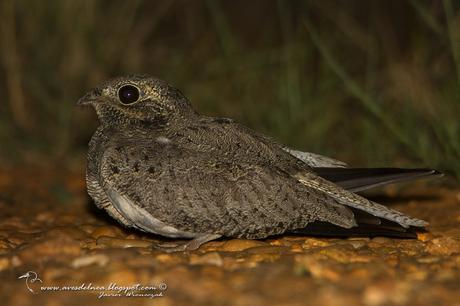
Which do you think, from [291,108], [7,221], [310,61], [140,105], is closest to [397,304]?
[140,105]

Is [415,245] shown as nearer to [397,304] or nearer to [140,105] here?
[397,304]

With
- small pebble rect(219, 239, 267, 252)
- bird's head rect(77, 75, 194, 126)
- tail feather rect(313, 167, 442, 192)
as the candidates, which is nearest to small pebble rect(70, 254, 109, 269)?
small pebble rect(219, 239, 267, 252)

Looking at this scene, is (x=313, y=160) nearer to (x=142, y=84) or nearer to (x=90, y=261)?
(x=142, y=84)

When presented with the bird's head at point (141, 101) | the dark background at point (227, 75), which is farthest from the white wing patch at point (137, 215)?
the dark background at point (227, 75)

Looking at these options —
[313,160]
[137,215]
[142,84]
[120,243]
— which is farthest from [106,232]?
[313,160]

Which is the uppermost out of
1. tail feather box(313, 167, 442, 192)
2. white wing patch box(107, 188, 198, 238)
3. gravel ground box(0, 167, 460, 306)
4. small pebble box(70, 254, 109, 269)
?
tail feather box(313, 167, 442, 192)

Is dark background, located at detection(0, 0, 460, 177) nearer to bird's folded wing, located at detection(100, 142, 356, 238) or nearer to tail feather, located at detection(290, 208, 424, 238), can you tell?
tail feather, located at detection(290, 208, 424, 238)

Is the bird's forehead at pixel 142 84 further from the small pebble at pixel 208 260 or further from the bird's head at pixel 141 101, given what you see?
the small pebble at pixel 208 260
